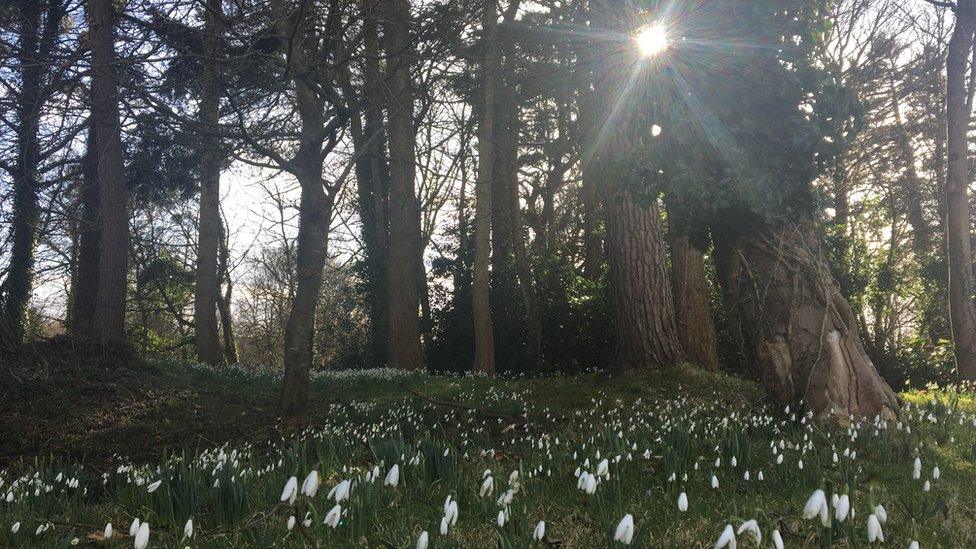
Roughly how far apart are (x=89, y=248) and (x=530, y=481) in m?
13.9

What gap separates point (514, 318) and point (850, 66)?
1265 centimetres

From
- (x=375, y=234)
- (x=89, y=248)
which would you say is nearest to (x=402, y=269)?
(x=375, y=234)

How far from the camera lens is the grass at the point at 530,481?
111 inches

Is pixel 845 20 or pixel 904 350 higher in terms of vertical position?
pixel 845 20

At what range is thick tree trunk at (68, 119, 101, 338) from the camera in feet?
45.4

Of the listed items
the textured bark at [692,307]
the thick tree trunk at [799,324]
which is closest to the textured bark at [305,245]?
the thick tree trunk at [799,324]

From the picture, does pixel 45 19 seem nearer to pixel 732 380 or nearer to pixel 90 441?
pixel 90 441

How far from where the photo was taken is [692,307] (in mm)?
11492

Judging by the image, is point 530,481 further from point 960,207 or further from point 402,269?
point 402,269

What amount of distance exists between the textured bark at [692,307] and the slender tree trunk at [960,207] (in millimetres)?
4182

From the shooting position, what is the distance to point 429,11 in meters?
9.03

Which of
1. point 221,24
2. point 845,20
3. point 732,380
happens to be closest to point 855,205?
point 845,20

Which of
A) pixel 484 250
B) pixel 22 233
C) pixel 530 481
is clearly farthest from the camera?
pixel 22 233

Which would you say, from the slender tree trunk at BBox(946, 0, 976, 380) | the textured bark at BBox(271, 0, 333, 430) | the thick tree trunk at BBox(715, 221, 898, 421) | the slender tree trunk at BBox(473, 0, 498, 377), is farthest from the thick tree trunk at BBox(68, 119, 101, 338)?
the slender tree trunk at BBox(946, 0, 976, 380)
